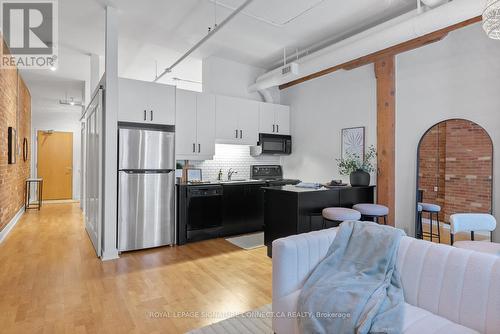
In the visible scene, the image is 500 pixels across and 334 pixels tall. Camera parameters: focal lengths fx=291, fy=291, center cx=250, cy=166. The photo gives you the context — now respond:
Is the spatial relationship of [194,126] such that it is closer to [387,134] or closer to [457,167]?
[387,134]

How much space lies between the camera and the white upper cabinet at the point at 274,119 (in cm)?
558

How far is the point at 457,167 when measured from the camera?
347 centimetres

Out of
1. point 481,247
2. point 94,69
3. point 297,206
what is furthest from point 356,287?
point 94,69

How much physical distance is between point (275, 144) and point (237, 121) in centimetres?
95

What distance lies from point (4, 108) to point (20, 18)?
1528 millimetres

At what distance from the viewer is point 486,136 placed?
3.27 meters

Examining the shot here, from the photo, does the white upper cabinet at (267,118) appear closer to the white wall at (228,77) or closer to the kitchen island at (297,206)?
the white wall at (228,77)

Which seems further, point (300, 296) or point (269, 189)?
point (269, 189)

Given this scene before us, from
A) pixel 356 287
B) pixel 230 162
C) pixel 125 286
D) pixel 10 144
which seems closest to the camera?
pixel 356 287

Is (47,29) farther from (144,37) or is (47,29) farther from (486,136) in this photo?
(486,136)

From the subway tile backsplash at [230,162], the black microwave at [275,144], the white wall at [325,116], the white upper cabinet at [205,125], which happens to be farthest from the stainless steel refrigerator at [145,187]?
the white wall at [325,116]

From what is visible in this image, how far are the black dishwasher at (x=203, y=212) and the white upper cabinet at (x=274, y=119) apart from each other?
5.49ft

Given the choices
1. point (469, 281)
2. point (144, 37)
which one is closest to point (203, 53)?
point (144, 37)

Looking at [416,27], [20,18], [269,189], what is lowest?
[269,189]
